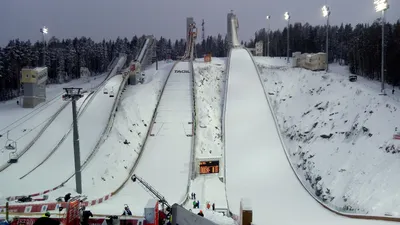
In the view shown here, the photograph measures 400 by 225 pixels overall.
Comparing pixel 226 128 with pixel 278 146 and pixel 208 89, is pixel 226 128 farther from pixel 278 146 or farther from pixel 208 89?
pixel 208 89

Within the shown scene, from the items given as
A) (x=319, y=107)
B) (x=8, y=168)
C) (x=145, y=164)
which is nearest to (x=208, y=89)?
(x=319, y=107)

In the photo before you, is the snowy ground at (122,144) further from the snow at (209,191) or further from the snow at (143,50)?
the snow at (143,50)

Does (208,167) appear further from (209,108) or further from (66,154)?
(209,108)

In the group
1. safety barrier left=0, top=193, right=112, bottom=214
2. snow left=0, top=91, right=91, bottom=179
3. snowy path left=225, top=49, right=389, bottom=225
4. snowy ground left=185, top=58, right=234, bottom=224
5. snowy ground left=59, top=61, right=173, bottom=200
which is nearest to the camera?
safety barrier left=0, top=193, right=112, bottom=214

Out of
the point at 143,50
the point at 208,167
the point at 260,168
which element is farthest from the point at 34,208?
the point at 143,50

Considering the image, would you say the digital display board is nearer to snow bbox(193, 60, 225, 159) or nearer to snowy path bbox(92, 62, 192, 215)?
snow bbox(193, 60, 225, 159)

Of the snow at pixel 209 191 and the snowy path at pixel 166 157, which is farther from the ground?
the snowy path at pixel 166 157

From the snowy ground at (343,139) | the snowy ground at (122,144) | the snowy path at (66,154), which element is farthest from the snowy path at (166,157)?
the snowy ground at (343,139)

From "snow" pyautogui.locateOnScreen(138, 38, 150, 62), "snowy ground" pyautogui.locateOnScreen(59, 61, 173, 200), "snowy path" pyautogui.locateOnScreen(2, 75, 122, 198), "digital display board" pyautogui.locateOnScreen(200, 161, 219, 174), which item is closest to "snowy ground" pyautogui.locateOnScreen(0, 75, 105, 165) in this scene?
"snowy path" pyautogui.locateOnScreen(2, 75, 122, 198)
